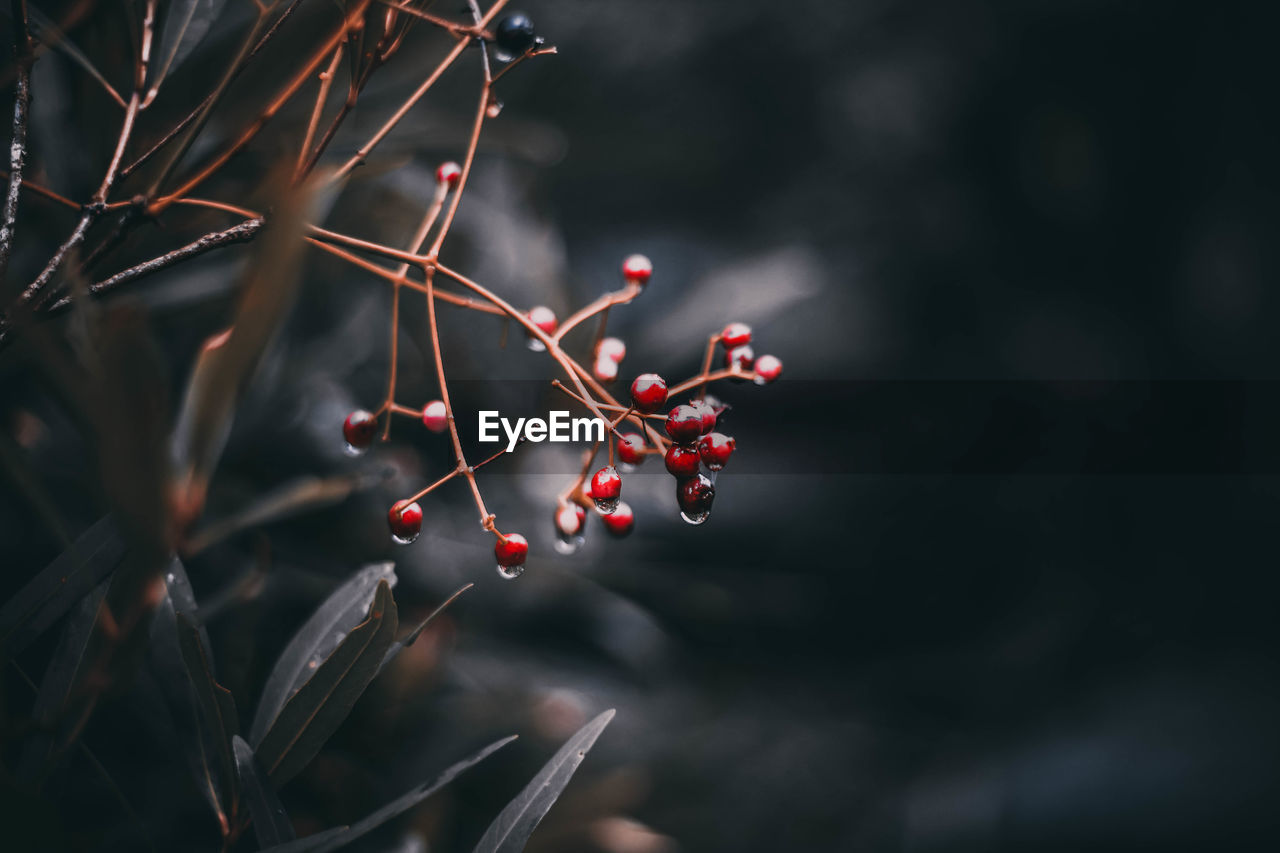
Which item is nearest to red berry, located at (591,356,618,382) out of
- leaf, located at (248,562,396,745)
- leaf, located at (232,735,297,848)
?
leaf, located at (248,562,396,745)

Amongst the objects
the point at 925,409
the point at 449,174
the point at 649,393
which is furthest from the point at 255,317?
the point at 925,409

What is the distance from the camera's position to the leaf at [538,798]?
1.03 ft

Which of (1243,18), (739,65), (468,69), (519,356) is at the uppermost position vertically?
(1243,18)

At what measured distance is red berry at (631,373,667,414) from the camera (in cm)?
32

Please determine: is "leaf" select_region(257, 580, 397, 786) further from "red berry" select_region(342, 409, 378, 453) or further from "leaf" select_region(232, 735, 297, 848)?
"red berry" select_region(342, 409, 378, 453)

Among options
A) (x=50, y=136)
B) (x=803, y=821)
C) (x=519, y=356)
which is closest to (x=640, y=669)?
(x=803, y=821)

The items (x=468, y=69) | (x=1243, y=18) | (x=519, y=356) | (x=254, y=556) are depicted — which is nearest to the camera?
(x=254, y=556)

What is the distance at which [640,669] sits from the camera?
87 centimetres

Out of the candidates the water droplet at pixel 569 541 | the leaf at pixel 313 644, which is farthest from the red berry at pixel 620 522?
the leaf at pixel 313 644

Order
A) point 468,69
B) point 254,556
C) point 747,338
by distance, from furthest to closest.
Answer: point 468,69, point 254,556, point 747,338

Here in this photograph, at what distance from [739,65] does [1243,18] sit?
75 centimetres

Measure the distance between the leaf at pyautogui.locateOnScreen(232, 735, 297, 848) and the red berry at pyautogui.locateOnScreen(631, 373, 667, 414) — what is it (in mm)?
241

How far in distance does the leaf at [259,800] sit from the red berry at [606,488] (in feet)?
0.64

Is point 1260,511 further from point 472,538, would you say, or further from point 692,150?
point 472,538
